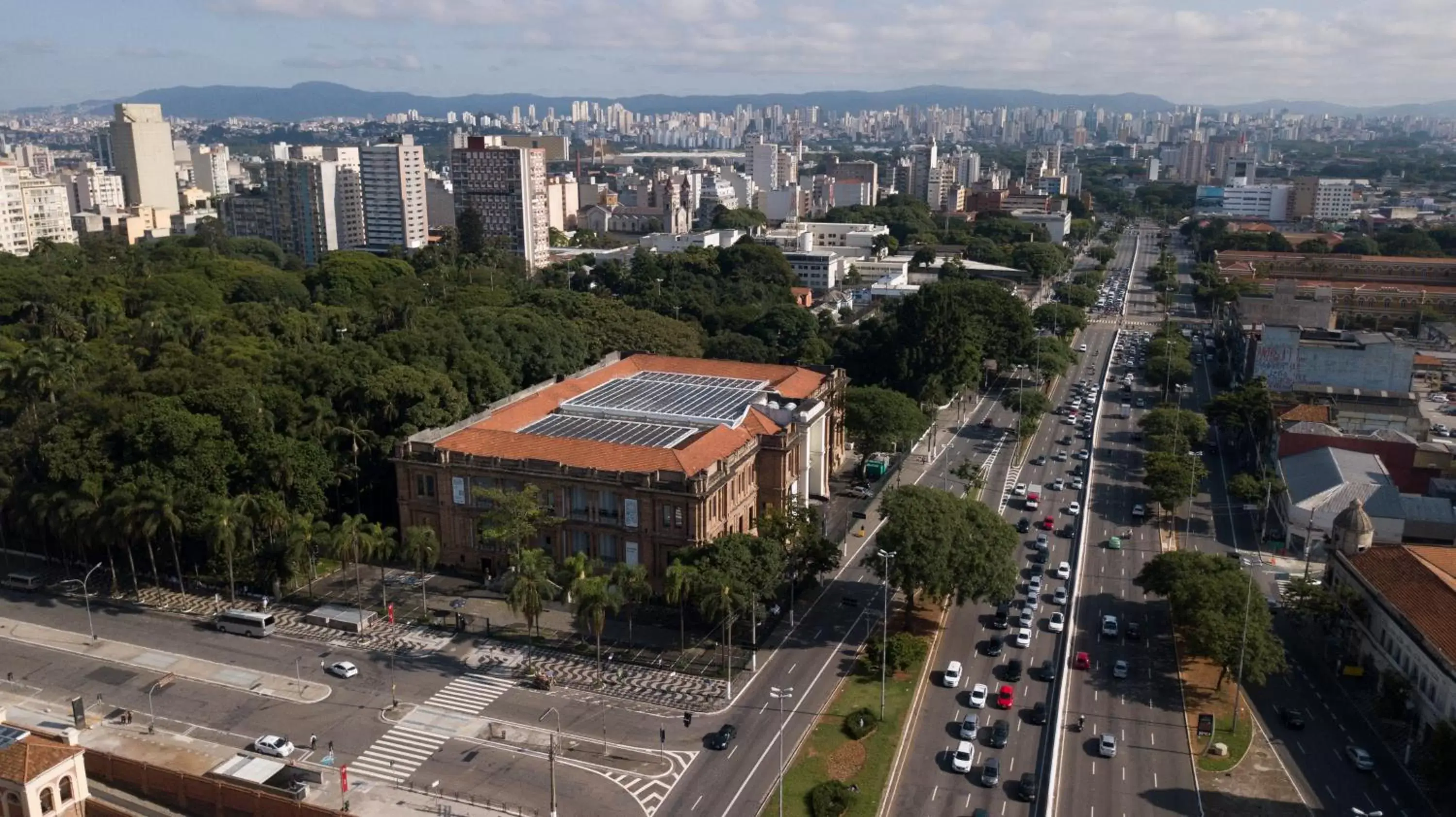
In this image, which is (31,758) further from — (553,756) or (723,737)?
(723,737)

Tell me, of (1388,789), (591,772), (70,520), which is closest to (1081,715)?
(1388,789)

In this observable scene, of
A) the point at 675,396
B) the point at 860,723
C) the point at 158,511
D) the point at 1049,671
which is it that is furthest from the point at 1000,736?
the point at 158,511

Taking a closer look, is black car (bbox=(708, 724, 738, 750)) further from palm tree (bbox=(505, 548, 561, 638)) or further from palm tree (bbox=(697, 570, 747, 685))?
palm tree (bbox=(505, 548, 561, 638))

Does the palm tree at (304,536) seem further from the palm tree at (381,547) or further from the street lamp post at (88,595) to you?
the street lamp post at (88,595)

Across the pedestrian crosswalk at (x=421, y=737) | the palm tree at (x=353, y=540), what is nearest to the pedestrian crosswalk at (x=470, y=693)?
the pedestrian crosswalk at (x=421, y=737)

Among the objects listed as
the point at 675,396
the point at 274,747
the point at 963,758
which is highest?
the point at 675,396

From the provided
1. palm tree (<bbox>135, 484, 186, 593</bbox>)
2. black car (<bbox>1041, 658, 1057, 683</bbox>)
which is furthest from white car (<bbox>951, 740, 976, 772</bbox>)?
palm tree (<bbox>135, 484, 186, 593</bbox>)

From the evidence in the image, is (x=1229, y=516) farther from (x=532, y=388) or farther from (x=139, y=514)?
(x=139, y=514)
